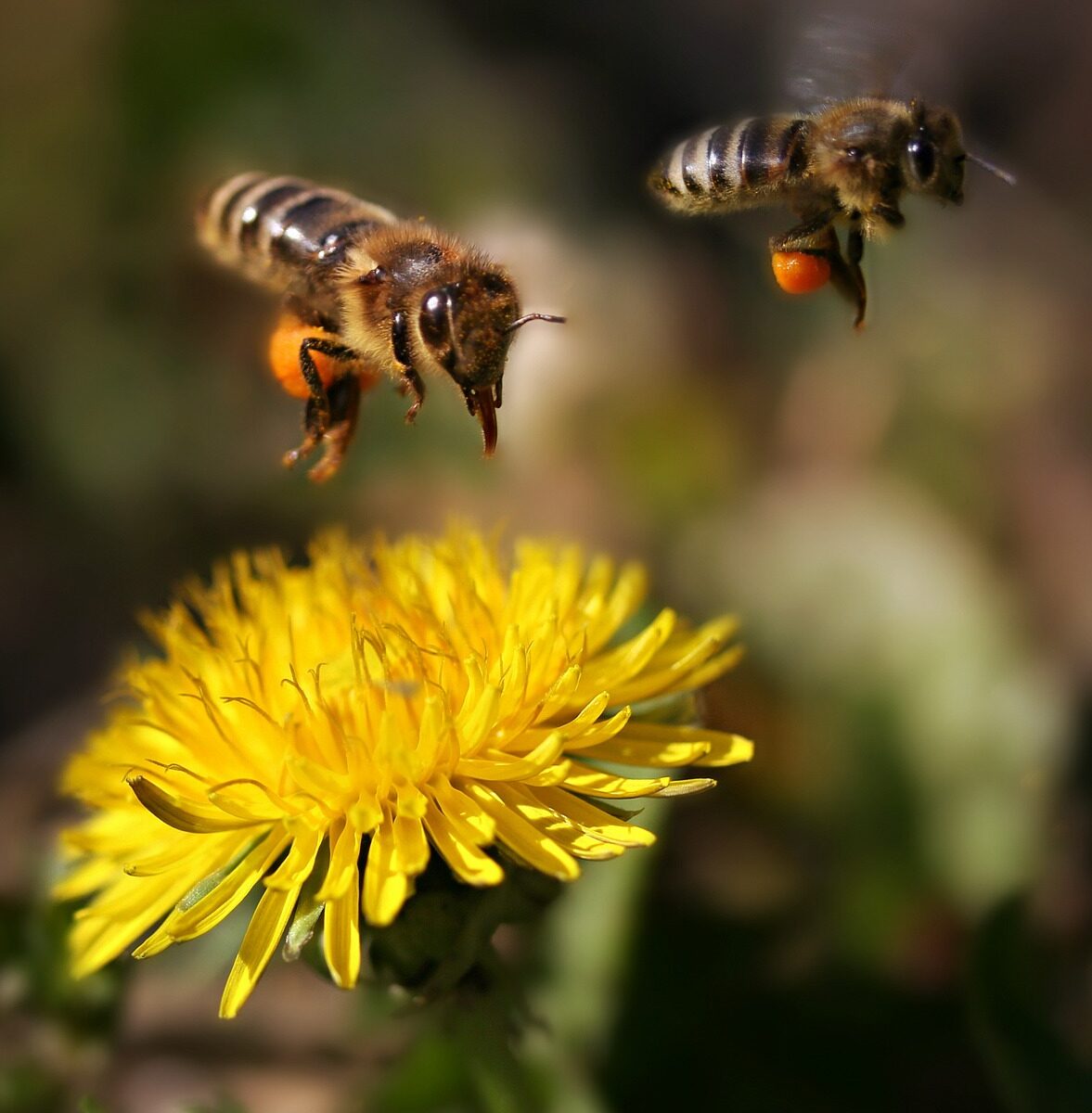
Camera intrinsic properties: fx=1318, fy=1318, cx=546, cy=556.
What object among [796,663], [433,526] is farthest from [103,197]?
[796,663]

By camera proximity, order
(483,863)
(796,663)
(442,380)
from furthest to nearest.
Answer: (796,663)
(442,380)
(483,863)

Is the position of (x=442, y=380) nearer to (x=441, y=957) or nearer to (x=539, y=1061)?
(x=441, y=957)

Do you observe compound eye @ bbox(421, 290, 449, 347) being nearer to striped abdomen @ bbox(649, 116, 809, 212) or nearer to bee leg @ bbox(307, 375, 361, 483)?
bee leg @ bbox(307, 375, 361, 483)

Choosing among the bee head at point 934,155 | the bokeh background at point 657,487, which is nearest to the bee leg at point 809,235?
the bee head at point 934,155

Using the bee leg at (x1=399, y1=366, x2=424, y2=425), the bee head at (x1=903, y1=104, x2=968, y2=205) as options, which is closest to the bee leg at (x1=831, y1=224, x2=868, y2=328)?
the bee head at (x1=903, y1=104, x2=968, y2=205)

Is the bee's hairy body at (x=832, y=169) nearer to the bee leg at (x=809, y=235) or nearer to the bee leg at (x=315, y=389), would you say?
the bee leg at (x=809, y=235)

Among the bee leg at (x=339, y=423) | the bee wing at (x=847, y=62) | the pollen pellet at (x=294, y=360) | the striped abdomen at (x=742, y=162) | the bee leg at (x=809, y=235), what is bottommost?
the bee leg at (x=339, y=423)

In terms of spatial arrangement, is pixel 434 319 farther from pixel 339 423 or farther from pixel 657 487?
pixel 657 487

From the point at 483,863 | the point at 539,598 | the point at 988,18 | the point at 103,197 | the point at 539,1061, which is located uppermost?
the point at 988,18
